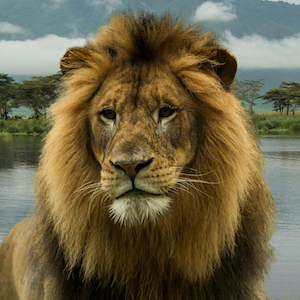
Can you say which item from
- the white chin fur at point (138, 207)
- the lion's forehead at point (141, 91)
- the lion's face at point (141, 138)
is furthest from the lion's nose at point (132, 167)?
the lion's forehead at point (141, 91)

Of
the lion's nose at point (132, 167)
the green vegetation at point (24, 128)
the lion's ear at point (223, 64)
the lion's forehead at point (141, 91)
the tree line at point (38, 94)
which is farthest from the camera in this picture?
the tree line at point (38, 94)

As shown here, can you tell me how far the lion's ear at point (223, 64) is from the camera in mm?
1874

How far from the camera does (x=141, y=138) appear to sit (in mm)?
1642

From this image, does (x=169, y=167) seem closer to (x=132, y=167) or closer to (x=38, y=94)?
(x=132, y=167)

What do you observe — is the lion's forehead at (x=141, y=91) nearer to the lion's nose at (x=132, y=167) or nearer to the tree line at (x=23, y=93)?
the lion's nose at (x=132, y=167)

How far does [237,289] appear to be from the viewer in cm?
199

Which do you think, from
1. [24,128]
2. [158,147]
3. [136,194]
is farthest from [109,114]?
[24,128]

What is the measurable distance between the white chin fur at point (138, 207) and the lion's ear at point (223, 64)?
648mm

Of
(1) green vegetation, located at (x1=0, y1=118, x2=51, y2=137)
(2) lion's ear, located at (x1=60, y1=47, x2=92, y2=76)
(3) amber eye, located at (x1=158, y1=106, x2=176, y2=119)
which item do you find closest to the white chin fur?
(3) amber eye, located at (x1=158, y1=106, x2=176, y2=119)

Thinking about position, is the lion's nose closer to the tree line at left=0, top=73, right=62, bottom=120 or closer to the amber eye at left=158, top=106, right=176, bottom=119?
the amber eye at left=158, top=106, right=176, bottom=119

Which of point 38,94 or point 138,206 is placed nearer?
point 138,206

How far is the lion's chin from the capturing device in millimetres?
1623

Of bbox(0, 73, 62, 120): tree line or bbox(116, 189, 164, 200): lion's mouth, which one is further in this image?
bbox(0, 73, 62, 120): tree line

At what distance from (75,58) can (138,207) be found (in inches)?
33.4
